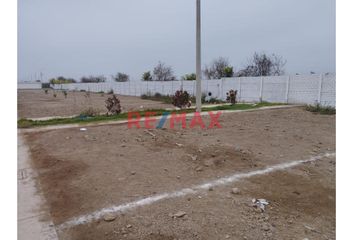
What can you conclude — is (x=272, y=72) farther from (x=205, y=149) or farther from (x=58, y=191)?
(x=58, y=191)

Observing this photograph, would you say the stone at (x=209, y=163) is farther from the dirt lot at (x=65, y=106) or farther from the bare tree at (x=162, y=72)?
the bare tree at (x=162, y=72)

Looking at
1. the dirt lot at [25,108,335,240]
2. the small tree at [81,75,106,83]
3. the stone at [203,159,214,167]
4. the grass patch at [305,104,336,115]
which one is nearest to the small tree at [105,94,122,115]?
the dirt lot at [25,108,335,240]

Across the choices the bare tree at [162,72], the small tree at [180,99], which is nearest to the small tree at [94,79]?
the bare tree at [162,72]

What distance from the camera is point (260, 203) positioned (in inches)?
123

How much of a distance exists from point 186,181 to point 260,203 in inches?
41.0

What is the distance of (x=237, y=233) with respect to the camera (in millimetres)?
2527

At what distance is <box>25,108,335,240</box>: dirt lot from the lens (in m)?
2.63

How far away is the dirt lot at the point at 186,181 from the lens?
2.63 metres

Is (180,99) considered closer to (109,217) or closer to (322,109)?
(322,109)

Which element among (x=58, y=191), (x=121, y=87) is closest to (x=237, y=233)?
(x=58, y=191)

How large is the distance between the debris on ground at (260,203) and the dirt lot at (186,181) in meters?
0.07

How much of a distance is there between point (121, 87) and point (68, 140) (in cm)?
3064

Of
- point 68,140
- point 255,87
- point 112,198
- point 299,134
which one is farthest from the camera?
point 255,87

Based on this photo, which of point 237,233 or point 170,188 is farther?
point 170,188
